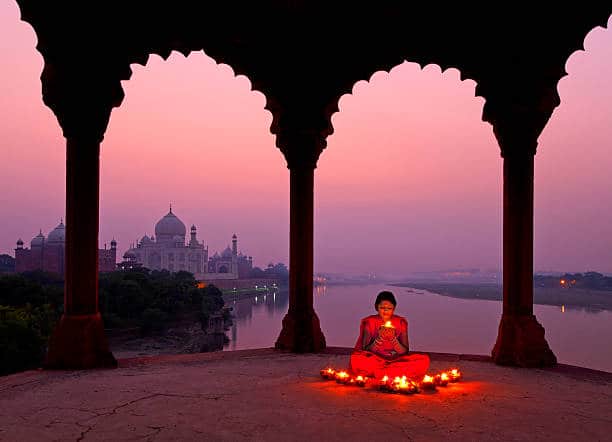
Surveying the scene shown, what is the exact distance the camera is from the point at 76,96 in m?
5.79

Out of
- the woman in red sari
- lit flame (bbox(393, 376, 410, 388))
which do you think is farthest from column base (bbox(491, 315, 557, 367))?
lit flame (bbox(393, 376, 410, 388))

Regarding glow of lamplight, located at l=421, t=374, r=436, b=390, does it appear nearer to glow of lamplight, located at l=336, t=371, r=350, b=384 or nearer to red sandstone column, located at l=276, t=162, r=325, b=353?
glow of lamplight, located at l=336, t=371, r=350, b=384

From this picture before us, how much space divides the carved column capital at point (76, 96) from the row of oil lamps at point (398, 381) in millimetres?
3319

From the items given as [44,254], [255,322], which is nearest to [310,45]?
[255,322]

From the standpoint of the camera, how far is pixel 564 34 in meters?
6.04

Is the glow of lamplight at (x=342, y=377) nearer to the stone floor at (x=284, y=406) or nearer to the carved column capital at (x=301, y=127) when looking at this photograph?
the stone floor at (x=284, y=406)

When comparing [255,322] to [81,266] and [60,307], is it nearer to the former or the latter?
[60,307]

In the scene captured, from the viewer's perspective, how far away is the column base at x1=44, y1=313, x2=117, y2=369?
5637 mm

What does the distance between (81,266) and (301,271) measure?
8.21ft

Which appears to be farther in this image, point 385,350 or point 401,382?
point 385,350

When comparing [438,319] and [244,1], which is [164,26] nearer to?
[244,1]

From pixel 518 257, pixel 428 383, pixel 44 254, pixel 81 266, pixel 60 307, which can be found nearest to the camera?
pixel 428 383

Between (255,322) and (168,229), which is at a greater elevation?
(168,229)

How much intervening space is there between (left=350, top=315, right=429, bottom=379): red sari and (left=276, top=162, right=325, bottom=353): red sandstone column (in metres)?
1.78
